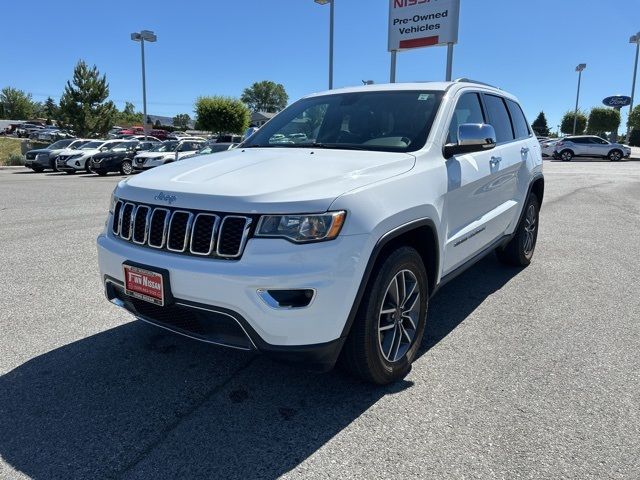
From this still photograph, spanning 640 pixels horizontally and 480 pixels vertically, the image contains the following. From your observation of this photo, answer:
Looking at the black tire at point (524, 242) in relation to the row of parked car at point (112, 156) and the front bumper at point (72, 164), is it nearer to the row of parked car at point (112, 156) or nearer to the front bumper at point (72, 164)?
the row of parked car at point (112, 156)

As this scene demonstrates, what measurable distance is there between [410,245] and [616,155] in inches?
1399

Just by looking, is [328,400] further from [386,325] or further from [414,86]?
[414,86]

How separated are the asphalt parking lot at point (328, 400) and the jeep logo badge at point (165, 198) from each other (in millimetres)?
1122

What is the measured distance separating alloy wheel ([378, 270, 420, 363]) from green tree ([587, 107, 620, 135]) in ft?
212

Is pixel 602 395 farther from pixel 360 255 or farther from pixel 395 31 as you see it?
pixel 395 31

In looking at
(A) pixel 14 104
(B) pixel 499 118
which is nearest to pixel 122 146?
(B) pixel 499 118

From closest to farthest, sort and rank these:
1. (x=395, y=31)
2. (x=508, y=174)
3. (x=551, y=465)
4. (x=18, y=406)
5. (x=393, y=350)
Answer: (x=551, y=465) → (x=18, y=406) → (x=393, y=350) → (x=508, y=174) → (x=395, y=31)

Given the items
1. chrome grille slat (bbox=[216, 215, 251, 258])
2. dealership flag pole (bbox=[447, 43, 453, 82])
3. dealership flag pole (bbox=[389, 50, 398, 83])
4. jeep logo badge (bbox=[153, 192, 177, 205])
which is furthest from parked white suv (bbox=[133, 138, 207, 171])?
chrome grille slat (bbox=[216, 215, 251, 258])

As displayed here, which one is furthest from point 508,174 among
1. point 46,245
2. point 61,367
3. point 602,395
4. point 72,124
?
point 72,124

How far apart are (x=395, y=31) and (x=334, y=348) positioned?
65.9 ft

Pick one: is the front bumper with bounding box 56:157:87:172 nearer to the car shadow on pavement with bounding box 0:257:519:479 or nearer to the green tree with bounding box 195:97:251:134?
the car shadow on pavement with bounding box 0:257:519:479

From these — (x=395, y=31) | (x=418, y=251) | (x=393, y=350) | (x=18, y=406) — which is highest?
(x=395, y=31)

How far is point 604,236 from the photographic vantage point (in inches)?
296

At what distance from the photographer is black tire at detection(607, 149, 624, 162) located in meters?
32.6
